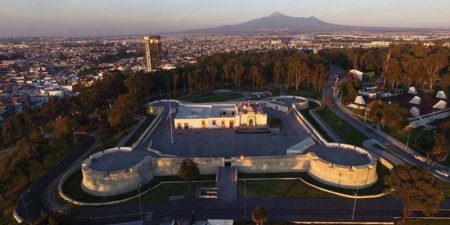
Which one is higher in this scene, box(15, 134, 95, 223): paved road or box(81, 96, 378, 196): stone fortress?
box(81, 96, 378, 196): stone fortress

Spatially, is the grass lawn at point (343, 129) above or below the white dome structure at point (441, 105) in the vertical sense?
below

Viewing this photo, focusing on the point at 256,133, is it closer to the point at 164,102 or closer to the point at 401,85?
the point at 164,102

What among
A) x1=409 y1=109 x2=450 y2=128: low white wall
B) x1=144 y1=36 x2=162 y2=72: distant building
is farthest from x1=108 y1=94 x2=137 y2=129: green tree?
x1=144 y1=36 x2=162 y2=72: distant building

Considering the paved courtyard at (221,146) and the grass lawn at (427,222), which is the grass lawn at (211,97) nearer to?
the paved courtyard at (221,146)

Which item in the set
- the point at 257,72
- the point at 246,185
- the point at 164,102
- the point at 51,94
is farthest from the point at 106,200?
the point at 51,94

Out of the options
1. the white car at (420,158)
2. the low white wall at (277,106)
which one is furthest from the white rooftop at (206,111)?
the white car at (420,158)

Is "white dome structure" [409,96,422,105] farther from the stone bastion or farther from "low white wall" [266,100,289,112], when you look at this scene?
the stone bastion
